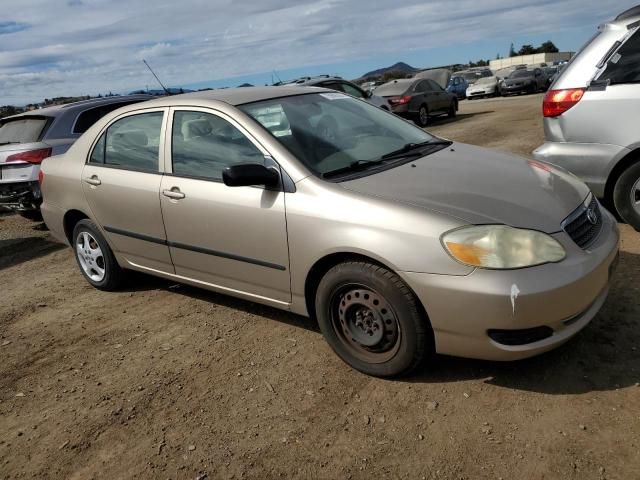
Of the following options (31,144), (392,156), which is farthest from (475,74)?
(392,156)

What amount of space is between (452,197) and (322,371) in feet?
4.25

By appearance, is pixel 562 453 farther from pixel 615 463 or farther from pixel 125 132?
pixel 125 132

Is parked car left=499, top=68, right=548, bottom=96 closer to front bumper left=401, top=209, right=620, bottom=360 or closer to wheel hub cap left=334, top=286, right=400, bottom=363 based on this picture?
front bumper left=401, top=209, right=620, bottom=360

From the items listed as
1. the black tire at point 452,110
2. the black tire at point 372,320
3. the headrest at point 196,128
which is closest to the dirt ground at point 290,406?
the black tire at point 372,320

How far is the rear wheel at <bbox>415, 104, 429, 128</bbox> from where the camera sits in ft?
57.3

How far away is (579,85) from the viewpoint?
495 centimetres

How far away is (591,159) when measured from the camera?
4.93 metres

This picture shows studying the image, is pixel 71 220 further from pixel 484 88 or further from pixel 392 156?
pixel 484 88

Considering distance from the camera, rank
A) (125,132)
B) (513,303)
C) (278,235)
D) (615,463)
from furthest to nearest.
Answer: (125,132)
(278,235)
(513,303)
(615,463)

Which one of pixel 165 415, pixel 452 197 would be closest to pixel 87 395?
pixel 165 415

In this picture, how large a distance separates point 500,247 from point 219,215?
181cm

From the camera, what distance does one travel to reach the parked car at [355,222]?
2.77 metres

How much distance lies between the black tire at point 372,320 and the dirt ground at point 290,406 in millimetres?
143

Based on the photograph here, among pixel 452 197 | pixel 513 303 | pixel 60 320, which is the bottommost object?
pixel 60 320
